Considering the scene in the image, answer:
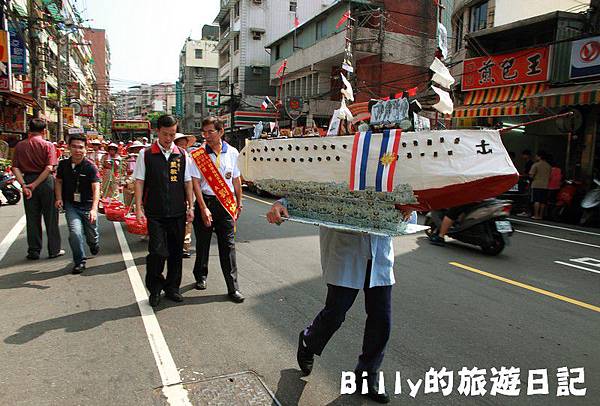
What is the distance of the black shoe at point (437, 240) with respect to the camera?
312 inches

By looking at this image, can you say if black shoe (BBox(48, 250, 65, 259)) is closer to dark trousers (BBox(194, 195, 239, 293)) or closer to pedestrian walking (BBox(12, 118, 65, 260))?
pedestrian walking (BBox(12, 118, 65, 260))

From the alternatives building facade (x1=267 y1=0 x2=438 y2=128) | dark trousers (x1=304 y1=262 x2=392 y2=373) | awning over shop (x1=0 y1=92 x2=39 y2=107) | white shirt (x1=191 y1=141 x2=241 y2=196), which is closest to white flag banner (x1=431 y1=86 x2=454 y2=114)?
dark trousers (x1=304 y1=262 x2=392 y2=373)

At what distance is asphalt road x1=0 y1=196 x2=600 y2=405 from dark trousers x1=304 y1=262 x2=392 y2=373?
295 millimetres

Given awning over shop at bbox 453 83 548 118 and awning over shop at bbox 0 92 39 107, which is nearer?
awning over shop at bbox 453 83 548 118

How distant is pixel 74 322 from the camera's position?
406 cm

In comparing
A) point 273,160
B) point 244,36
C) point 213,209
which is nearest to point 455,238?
point 213,209

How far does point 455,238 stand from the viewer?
306 inches

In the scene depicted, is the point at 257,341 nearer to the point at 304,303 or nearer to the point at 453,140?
the point at 304,303

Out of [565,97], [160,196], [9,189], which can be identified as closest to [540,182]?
[565,97]

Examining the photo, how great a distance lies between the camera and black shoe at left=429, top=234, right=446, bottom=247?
7922 millimetres

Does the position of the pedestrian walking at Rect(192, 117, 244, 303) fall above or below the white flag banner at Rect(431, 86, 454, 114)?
below

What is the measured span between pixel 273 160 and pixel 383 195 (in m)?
1.08

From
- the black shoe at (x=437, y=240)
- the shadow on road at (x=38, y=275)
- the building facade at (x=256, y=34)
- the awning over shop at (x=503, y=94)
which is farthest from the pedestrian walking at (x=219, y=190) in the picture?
the building facade at (x=256, y=34)

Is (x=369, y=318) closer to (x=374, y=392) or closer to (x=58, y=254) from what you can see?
(x=374, y=392)
